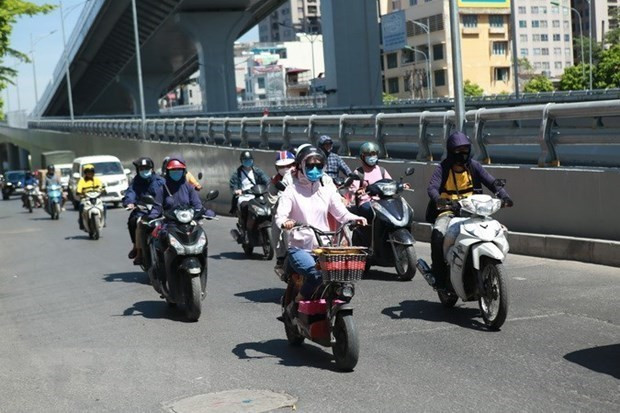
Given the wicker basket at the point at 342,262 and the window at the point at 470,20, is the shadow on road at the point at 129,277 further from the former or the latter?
the window at the point at 470,20

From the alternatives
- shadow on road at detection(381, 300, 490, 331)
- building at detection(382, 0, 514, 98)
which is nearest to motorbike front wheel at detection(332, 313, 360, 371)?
shadow on road at detection(381, 300, 490, 331)

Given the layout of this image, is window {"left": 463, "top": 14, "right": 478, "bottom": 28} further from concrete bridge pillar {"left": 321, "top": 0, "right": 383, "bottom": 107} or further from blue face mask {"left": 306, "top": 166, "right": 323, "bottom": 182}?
blue face mask {"left": 306, "top": 166, "right": 323, "bottom": 182}

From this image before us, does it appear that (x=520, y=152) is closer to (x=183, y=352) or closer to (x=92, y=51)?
(x=183, y=352)

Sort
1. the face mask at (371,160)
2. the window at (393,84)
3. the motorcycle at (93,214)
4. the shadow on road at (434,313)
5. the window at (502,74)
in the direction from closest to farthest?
1. the shadow on road at (434,313)
2. the face mask at (371,160)
3. the motorcycle at (93,214)
4. the window at (502,74)
5. the window at (393,84)

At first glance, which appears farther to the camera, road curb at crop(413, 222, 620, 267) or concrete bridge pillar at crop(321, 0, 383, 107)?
concrete bridge pillar at crop(321, 0, 383, 107)

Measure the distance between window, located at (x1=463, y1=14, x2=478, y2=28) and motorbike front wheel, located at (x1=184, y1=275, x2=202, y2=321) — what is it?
337 ft

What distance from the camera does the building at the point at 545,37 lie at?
155 meters

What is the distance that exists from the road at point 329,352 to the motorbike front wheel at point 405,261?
15 centimetres

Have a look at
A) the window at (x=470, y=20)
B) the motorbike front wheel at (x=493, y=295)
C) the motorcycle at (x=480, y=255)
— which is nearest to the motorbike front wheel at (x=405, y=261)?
the motorcycle at (x=480, y=255)

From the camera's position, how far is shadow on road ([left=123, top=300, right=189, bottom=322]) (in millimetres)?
11812

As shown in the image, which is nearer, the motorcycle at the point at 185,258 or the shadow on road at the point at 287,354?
the shadow on road at the point at 287,354

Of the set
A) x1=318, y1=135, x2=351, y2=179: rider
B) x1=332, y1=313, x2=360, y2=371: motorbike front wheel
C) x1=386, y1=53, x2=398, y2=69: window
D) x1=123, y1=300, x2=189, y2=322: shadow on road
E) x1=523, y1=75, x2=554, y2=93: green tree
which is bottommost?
x1=123, y1=300, x2=189, y2=322: shadow on road

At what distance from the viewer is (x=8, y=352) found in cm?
1031

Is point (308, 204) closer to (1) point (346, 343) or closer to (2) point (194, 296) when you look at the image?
(1) point (346, 343)
